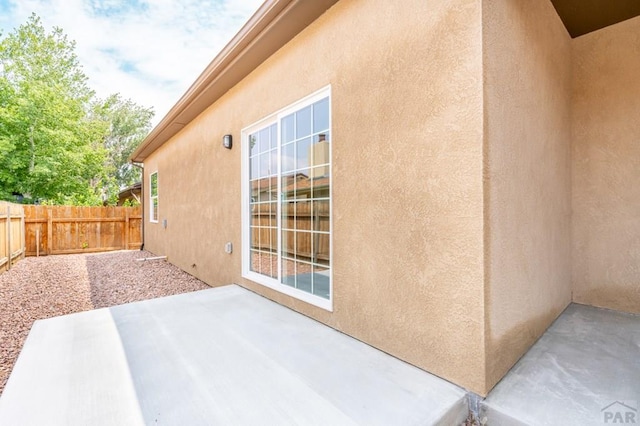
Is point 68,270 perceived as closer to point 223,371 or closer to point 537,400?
point 223,371

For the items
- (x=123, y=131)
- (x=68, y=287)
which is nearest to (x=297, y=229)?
(x=68, y=287)

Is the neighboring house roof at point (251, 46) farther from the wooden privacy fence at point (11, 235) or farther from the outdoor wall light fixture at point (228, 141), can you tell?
the wooden privacy fence at point (11, 235)

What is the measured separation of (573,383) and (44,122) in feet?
63.3

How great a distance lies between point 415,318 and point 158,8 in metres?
9.18

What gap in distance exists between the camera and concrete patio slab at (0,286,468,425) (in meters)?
1.87

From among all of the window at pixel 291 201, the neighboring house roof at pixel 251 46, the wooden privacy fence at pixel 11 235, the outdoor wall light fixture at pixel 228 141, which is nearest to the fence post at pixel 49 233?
the wooden privacy fence at pixel 11 235

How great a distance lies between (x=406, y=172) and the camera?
2484 millimetres

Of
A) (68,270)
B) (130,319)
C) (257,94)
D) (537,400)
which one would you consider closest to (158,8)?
(257,94)

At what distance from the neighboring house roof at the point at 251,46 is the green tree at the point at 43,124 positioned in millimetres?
11766

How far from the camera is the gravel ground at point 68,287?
4.23m

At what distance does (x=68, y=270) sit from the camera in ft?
26.3

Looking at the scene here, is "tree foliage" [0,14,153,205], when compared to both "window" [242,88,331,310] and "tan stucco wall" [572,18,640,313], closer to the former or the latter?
"window" [242,88,331,310]

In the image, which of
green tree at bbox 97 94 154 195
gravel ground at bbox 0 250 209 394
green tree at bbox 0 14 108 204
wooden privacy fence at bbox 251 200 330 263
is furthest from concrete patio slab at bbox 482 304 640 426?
green tree at bbox 97 94 154 195

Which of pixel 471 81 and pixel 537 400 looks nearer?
pixel 537 400
